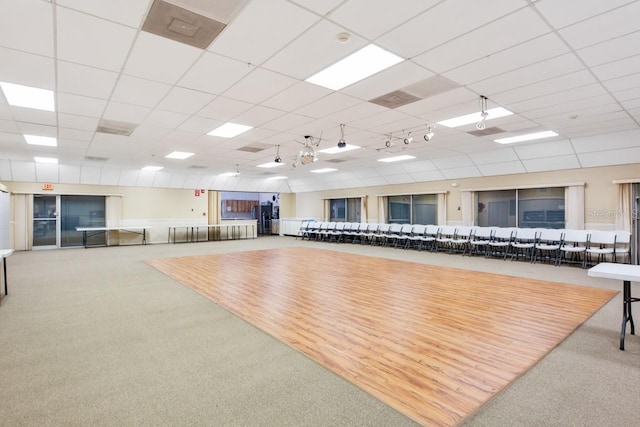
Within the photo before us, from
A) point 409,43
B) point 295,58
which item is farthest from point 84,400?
point 409,43

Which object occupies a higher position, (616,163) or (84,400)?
(616,163)

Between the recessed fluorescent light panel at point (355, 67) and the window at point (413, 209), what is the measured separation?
841 centimetres

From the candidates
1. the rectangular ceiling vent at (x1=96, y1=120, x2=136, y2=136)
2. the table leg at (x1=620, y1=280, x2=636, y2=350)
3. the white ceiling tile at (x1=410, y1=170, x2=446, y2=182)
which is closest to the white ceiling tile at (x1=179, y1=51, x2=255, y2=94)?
the rectangular ceiling vent at (x1=96, y1=120, x2=136, y2=136)

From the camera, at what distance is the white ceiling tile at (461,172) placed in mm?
9934

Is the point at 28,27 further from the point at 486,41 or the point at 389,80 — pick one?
the point at 486,41

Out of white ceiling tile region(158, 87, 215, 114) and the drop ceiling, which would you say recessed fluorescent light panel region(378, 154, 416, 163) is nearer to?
the drop ceiling

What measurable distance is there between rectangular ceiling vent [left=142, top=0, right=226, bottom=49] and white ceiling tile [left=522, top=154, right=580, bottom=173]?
8.68 meters

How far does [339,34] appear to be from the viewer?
9.91 feet

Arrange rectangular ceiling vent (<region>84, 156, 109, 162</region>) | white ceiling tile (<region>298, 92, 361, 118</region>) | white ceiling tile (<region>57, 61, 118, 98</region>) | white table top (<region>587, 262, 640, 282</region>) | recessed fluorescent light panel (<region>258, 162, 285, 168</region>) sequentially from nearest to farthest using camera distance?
white table top (<region>587, 262, 640, 282</region>)
white ceiling tile (<region>57, 61, 118, 98</region>)
white ceiling tile (<region>298, 92, 361, 118</region>)
rectangular ceiling vent (<region>84, 156, 109, 162</region>)
recessed fluorescent light panel (<region>258, 162, 285, 168</region>)

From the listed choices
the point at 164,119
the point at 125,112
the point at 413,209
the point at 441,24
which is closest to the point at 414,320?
the point at 441,24

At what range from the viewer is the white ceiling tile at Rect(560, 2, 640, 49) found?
8.86ft

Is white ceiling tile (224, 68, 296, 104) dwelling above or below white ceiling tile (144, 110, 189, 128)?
above

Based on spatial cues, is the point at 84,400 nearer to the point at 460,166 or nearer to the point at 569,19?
the point at 569,19

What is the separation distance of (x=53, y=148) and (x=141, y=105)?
4915 millimetres
